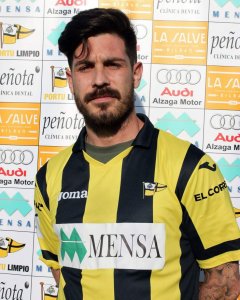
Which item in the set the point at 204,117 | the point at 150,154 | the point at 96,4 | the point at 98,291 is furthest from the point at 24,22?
the point at 98,291

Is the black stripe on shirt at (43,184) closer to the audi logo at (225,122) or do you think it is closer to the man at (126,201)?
the man at (126,201)

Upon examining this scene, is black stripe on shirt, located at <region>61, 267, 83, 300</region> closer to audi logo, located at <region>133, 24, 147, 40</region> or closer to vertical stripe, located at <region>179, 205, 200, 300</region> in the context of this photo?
vertical stripe, located at <region>179, 205, 200, 300</region>

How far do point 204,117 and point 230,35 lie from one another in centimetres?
40

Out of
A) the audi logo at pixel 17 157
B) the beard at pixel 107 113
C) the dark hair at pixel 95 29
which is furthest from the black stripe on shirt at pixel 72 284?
the audi logo at pixel 17 157

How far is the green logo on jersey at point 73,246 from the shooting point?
54.6 inches

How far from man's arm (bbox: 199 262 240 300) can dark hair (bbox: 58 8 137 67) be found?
2.41 feet

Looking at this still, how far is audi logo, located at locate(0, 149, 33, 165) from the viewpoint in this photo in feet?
7.18

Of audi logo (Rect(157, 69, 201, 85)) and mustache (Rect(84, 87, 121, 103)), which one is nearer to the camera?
mustache (Rect(84, 87, 121, 103))

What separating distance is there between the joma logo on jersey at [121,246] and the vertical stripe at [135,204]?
2cm

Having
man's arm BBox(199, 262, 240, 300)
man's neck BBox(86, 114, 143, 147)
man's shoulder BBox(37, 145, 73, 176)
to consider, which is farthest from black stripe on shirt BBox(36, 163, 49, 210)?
man's arm BBox(199, 262, 240, 300)

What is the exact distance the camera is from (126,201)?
1353mm

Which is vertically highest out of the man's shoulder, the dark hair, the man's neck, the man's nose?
the dark hair

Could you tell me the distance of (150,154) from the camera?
1.41 metres

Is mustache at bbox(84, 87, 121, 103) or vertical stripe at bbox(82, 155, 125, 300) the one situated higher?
mustache at bbox(84, 87, 121, 103)
